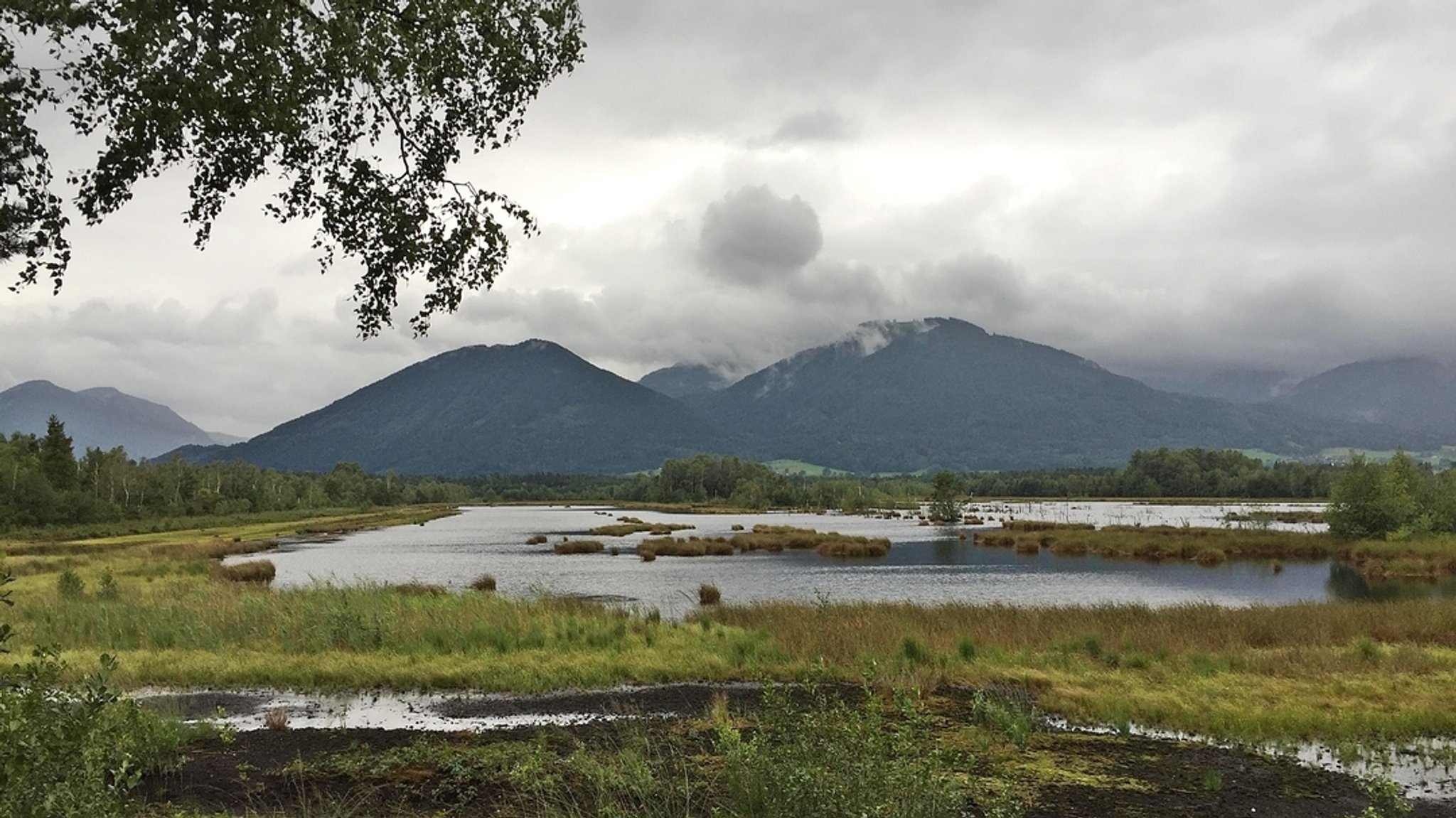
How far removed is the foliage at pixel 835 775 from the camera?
245 inches

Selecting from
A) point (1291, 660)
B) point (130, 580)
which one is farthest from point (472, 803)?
point (130, 580)

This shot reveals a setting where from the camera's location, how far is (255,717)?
14516mm

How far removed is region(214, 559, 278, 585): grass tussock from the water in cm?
93

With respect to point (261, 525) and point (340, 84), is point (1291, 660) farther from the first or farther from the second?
point (261, 525)

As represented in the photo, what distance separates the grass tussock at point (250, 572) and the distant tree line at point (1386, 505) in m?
78.1

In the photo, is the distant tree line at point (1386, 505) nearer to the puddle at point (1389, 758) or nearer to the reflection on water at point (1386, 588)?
the reflection on water at point (1386, 588)

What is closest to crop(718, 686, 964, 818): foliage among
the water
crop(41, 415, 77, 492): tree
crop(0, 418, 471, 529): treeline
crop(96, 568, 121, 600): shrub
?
the water

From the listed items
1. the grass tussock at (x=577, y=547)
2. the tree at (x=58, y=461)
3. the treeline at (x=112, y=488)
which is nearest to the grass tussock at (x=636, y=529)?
the grass tussock at (x=577, y=547)

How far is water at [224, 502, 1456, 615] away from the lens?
40.7m

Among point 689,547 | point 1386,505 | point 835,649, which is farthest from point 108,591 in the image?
point 1386,505

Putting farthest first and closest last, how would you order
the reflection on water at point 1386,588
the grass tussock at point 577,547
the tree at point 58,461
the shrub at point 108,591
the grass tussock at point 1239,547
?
1. the tree at point 58,461
2. the grass tussock at point 577,547
3. the grass tussock at point 1239,547
4. the reflection on water at point 1386,588
5. the shrub at point 108,591

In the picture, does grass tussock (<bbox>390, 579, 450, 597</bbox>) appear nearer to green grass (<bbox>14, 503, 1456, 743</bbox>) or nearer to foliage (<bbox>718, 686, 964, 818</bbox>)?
green grass (<bbox>14, 503, 1456, 743</bbox>)

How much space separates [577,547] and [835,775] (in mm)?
67116

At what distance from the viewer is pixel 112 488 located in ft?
386
